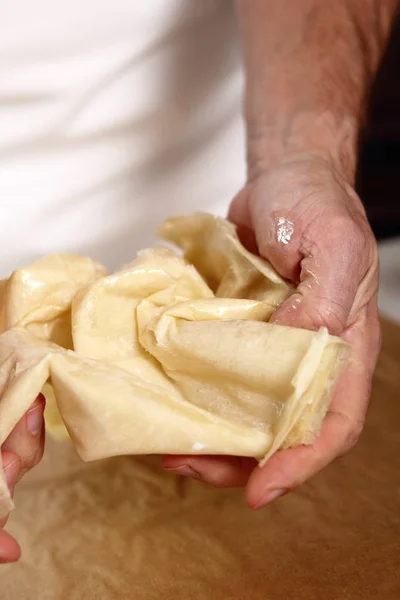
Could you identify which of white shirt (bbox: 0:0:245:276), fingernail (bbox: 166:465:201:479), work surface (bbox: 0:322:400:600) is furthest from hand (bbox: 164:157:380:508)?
white shirt (bbox: 0:0:245:276)

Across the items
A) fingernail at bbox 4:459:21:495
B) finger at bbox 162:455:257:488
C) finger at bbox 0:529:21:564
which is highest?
fingernail at bbox 4:459:21:495

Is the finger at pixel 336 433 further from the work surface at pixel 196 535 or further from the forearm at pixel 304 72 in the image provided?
the forearm at pixel 304 72

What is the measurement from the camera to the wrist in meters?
0.87

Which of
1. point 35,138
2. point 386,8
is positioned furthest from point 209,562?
point 386,8

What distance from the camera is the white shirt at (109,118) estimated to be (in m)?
0.90

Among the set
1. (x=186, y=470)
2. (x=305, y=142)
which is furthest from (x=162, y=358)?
(x=305, y=142)

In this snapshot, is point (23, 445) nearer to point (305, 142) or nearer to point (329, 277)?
point (329, 277)

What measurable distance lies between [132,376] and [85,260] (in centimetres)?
18

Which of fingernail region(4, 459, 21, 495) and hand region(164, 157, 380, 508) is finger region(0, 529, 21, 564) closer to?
fingernail region(4, 459, 21, 495)

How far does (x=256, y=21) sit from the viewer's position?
96cm

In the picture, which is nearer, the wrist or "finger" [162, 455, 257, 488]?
"finger" [162, 455, 257, 488]

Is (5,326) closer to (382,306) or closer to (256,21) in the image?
(256,21)

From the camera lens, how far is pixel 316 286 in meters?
0.67

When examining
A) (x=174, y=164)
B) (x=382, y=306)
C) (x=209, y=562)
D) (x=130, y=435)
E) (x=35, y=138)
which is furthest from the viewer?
(x=382, y=306)
